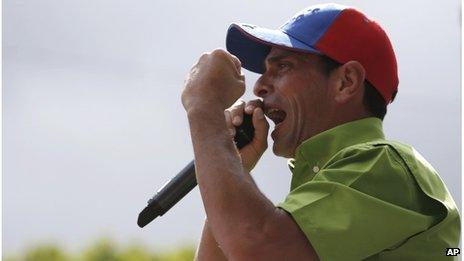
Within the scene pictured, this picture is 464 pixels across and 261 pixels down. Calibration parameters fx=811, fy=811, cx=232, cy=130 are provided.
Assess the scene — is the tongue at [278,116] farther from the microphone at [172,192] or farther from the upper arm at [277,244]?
the upper arm at [277,244]

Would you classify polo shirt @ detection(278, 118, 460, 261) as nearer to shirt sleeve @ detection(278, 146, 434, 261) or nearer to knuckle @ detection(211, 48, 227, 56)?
shirt sleeve @ detection(278, 146, 434, 261)

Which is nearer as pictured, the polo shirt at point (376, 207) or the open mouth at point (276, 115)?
the polo shirt at point (376, 207)

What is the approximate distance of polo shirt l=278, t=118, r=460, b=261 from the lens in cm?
156

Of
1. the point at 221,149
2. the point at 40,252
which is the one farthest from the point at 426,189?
the point at 40,252

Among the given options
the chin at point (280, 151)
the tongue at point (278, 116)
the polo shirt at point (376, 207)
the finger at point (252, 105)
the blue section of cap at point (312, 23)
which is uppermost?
the blue section of cap at point (312, 23)

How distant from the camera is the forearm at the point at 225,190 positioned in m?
1.56

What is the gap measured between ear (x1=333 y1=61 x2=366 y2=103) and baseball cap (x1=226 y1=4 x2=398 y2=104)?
0.02 metres

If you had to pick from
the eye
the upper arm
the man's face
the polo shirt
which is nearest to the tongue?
the man's face

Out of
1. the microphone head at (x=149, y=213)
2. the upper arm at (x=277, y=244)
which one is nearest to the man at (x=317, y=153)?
the upper arm at (x=277, y=244)

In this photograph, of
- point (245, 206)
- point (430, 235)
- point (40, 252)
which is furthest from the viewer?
point (40, 252)

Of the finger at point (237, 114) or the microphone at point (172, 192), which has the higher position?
the finger at point (237, 114)

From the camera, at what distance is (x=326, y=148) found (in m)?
1.92

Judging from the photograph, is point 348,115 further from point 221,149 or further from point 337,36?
point 221,149

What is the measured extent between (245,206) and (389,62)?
68 centimetres
